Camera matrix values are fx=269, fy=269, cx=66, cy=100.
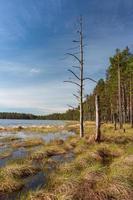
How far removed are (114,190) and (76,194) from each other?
47.2 inches

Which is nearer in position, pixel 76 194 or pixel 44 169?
pixel 76 194

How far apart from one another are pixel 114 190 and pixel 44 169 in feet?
16.8

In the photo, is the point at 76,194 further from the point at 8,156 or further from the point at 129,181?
the point at 8,156

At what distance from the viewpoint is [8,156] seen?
56.1 ft

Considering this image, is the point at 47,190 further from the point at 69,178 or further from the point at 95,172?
the point at 95,172

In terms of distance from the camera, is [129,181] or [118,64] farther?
[118,64]

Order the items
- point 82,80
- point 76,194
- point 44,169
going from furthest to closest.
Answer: point 82,80 → point 44,169 → point 76,194

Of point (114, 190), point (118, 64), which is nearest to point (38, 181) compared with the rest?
point (114, 190)

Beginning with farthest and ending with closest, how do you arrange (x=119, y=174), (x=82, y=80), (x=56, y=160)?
(x=82, y=80), (x=56, y=160), (x=119, y=174)

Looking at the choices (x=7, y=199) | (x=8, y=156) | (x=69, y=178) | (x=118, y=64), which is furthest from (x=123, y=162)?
(x=118, y=64)

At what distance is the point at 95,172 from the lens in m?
10.2

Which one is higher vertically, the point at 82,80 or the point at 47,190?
the point at 82,80

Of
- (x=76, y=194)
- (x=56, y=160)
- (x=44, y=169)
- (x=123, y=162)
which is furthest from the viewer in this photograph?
(x=56, y=160)

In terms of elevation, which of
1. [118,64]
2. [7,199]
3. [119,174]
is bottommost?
[7,199]
